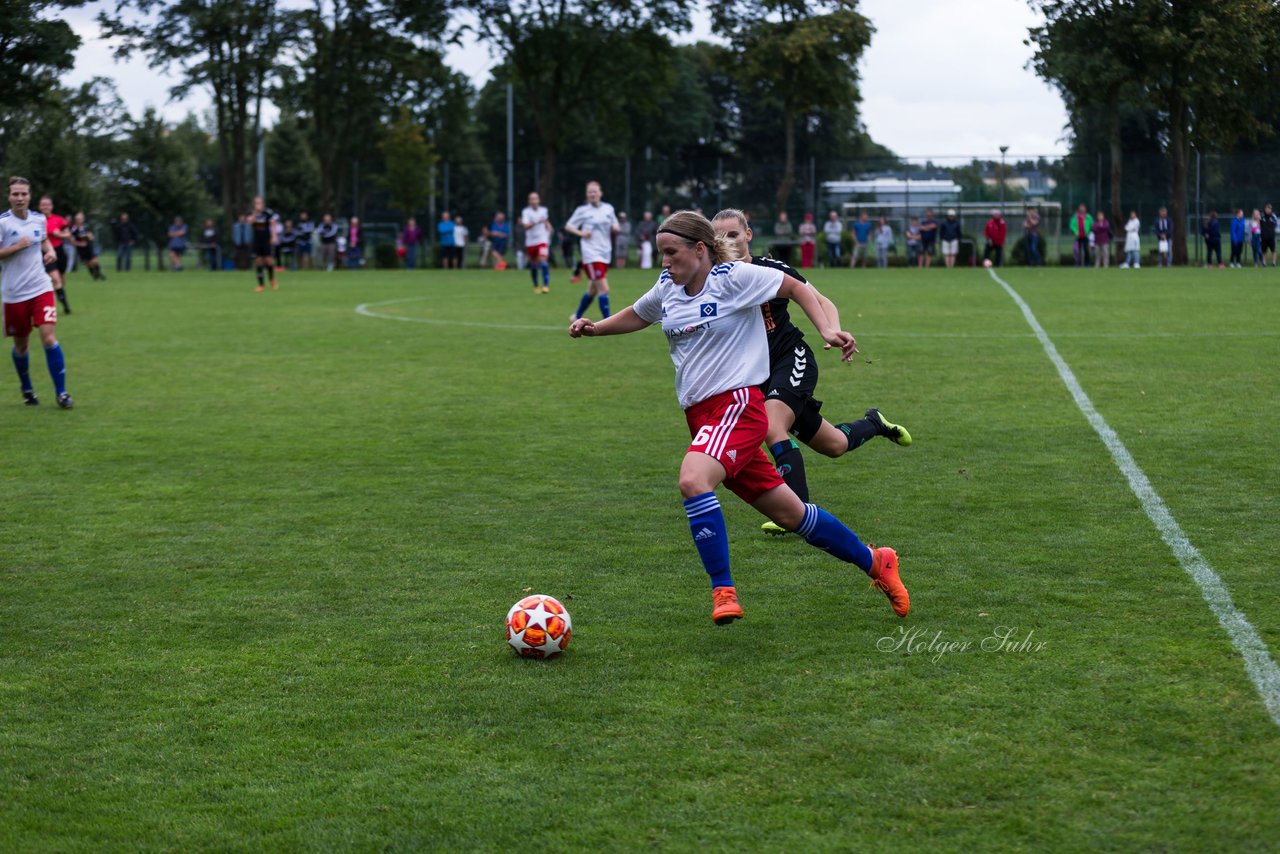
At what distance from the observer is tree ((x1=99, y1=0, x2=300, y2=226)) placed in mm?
49531

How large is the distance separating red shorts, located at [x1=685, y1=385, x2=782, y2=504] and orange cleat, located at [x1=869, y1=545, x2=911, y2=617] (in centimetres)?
54

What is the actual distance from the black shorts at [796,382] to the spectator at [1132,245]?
3441cm

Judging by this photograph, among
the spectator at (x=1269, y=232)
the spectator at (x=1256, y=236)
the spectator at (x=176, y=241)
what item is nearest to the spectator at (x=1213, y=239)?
the spectator at (x=1256, y=236)

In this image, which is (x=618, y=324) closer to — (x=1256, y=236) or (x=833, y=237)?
(x=833, y=237)

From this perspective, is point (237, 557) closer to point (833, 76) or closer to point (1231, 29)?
point (1231, 29)

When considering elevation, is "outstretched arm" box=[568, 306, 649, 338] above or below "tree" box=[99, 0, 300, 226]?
below

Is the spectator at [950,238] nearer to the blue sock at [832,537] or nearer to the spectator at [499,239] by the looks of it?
the spectator at [499,239]

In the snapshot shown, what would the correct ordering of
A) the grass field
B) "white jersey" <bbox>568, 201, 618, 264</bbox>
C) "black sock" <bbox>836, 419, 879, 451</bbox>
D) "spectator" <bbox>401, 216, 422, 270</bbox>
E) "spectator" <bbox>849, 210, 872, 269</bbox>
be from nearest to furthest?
1. the grass field
2. "black sock" <bbox>836, 419, 879, 451</bbox>
3. "white jersey" <bbox>568, 201, 618, 264</bbox>
4. "spectator" <bbox>849, 210, 872, 269</bbox>
5. "spectator" <bbox>401, 216, 422, 270</bbox>

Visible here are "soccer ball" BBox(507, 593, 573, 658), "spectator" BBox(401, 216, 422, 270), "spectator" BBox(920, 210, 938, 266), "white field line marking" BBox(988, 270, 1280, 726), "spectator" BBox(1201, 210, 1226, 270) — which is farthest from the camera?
"spectator" BBox(401, 216, 422, 270)

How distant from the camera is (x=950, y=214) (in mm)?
43094

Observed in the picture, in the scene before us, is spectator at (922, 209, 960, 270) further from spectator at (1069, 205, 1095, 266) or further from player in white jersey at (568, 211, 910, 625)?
player in white jersey at (568, 211, 910, 625)

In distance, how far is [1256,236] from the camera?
134 ft

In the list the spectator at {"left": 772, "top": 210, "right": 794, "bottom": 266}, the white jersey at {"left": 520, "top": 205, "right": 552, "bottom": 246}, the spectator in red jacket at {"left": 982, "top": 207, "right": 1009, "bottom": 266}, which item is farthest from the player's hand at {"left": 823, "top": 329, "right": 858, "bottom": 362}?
the spectator at {"left": 772, "top": 210, "right": 794, "bottom": 266}

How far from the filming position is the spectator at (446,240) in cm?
4691
